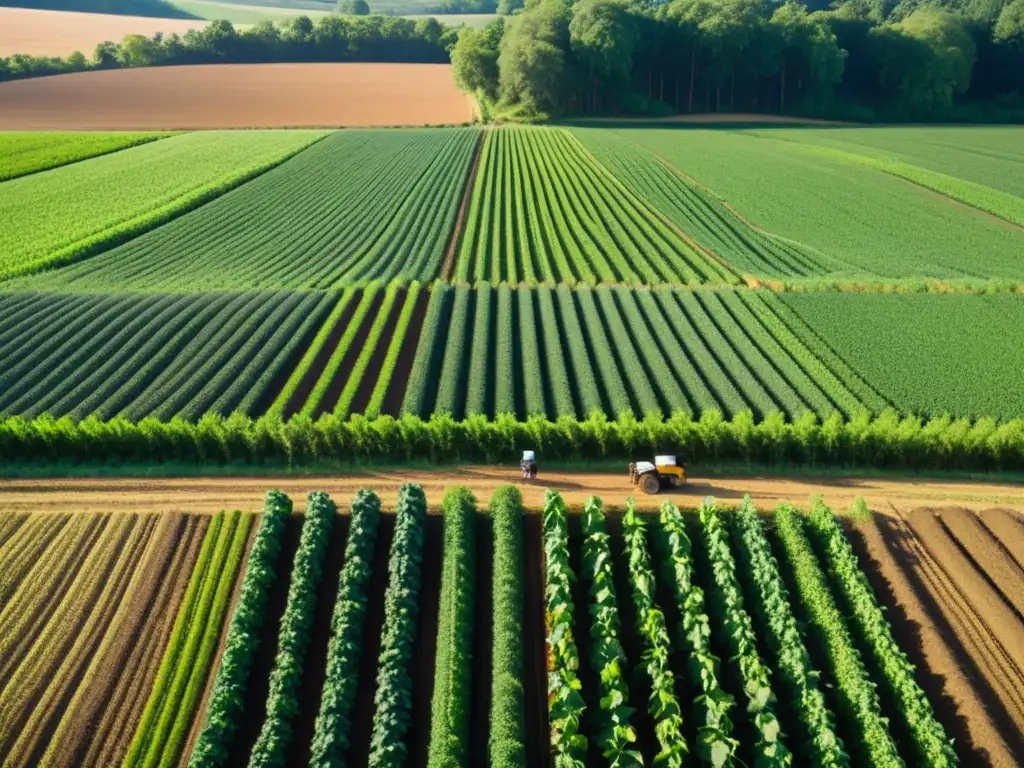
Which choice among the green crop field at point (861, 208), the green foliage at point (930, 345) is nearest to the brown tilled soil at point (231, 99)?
the green crop field at point (861, 208)

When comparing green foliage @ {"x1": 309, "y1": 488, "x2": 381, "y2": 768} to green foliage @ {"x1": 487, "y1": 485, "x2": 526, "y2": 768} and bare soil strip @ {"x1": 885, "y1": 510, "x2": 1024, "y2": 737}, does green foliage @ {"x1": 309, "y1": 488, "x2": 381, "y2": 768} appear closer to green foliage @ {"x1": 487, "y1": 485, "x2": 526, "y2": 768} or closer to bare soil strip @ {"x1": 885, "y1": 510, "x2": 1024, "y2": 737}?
green foliage @ {"x1": 487, "y1": 485, "x2": 526, "y2": 768}

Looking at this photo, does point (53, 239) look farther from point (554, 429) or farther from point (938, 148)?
point (938, 148)

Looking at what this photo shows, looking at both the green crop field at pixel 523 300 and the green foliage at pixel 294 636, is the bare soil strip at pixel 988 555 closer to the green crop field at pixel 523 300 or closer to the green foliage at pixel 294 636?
the green crop field at pixel 523 300

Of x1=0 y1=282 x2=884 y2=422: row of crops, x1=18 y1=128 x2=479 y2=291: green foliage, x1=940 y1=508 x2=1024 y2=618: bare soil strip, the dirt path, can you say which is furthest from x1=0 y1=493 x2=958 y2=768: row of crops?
x1=18 y1=128 x2=479 y2=291: green foliage

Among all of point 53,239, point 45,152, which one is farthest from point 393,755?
point 45,152

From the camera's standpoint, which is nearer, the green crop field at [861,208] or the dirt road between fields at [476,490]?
the dirt road between fields at [476,490]
